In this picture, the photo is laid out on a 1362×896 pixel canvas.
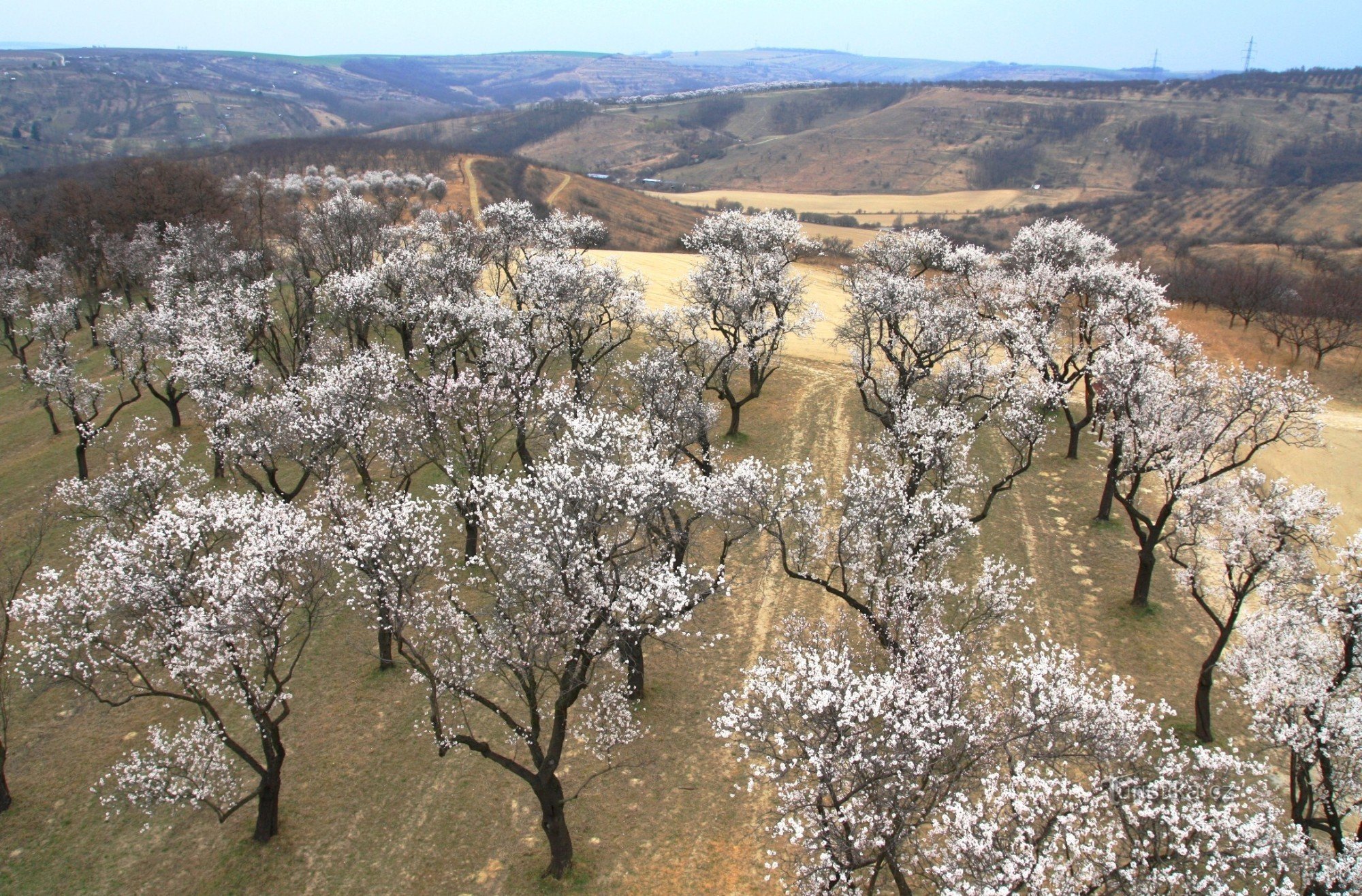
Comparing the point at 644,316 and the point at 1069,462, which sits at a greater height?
the point at 644,316

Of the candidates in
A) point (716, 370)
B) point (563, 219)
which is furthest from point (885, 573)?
point (563, 219)

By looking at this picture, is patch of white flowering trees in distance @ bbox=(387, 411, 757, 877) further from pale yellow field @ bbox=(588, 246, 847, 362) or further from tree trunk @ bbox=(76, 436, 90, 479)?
pale yellow field @ bbox=(588, 246, 847, 362)

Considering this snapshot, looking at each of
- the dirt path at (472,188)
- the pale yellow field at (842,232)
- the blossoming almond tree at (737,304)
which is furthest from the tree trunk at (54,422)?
the pale yellow field at (842,232)

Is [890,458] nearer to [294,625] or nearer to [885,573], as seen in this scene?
[885,573]

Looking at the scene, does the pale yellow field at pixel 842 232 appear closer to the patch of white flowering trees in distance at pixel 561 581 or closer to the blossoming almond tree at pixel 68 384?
the blossoming almond tree at pixel 68 384

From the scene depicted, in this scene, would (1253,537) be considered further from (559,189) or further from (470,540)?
(559,189)

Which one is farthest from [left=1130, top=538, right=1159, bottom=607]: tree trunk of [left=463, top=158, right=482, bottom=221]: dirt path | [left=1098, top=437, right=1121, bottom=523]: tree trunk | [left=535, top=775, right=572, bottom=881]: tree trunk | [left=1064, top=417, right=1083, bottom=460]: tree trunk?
[left=463, top=158, right=482, bottom=221]: dirt path
